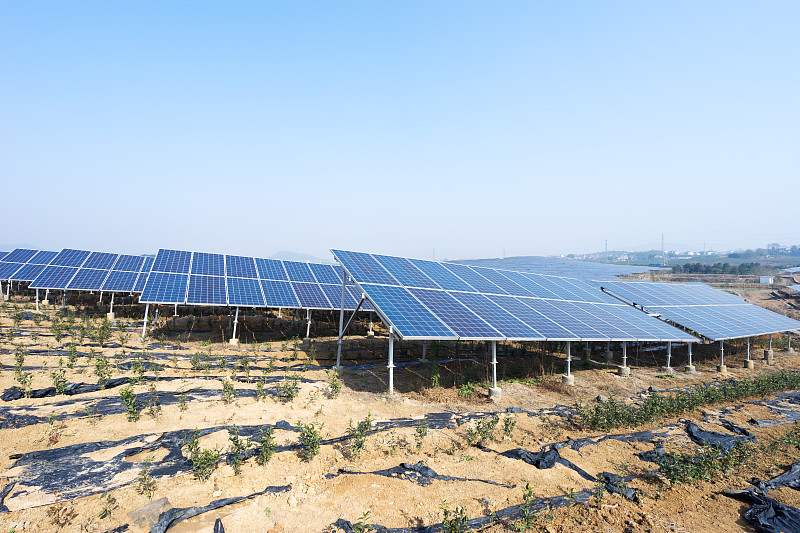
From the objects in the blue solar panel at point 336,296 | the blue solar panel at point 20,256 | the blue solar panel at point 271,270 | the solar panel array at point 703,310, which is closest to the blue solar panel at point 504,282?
the blue solar panel at point 336,296

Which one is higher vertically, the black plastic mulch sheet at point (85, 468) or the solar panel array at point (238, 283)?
the solar panel array at point (238, 283)

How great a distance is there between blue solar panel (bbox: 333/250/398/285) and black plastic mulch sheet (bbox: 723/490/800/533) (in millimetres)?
12760

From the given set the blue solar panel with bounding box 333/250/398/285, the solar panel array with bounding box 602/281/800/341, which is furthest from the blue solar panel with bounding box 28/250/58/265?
the solar panel array with bounding box 602/281/800/341

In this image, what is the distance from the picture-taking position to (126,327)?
926 inches

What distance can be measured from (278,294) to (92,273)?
18.5m

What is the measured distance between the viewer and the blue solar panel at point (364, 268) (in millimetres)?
16564

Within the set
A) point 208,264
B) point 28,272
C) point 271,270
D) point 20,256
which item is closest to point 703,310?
point 271,270

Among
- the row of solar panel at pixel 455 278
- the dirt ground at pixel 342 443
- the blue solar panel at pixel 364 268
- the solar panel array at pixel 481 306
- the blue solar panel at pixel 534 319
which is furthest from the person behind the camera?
the row of solar panel at pixel 455 278

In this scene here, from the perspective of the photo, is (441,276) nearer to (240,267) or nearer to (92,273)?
(240,267)

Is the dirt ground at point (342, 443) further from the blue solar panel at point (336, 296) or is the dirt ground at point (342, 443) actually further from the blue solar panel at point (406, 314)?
the blue solar panel at point (336, 296)

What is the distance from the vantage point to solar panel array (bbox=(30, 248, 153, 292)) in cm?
2710

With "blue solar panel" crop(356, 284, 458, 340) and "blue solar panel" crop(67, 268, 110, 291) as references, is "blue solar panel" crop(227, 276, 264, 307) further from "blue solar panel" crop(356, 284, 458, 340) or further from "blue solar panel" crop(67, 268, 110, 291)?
"blue solar panel" crop(67, 268, 110, 291)

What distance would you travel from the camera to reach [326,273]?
3136cm

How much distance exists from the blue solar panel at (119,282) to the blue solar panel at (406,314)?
72.4 ft
